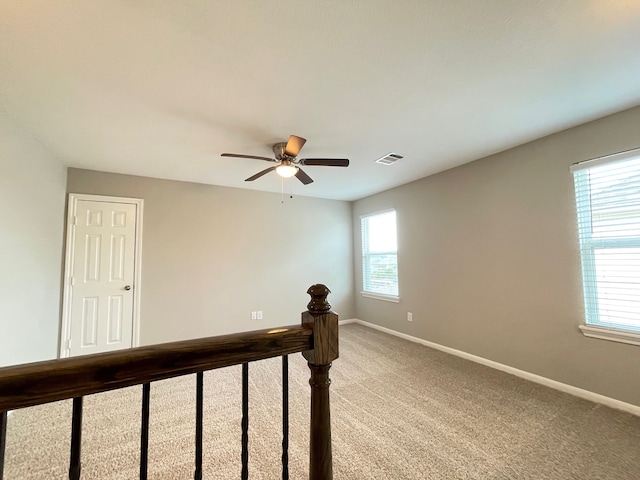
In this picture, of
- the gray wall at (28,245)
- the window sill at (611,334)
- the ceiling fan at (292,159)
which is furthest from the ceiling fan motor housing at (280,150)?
the window sill at (611,334)

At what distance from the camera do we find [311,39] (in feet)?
4.79

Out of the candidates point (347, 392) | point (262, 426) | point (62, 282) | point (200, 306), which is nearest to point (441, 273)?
point (347, 392)

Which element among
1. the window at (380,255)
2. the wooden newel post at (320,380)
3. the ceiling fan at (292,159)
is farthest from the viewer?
the window at (380,255)

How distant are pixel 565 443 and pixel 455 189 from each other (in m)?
2.63

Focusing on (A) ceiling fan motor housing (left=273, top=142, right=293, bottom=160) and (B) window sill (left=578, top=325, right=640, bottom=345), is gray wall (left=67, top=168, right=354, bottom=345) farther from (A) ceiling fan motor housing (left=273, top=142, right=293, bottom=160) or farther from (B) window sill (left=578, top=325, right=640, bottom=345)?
(B) window sill (left=578, top=325, right=640, bottom=345)

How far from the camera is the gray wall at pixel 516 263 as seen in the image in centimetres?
232

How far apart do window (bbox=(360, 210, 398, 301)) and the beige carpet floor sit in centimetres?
182

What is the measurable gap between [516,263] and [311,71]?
9.07 ft

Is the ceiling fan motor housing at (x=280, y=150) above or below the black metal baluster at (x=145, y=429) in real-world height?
above

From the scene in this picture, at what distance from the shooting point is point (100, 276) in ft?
11.0

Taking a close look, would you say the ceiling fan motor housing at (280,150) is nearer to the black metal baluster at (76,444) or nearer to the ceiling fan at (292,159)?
the ceiling fan at (292,159)

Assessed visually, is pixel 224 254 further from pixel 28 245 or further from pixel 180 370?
pixel 180 370

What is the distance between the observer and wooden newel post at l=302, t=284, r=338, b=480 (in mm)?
861

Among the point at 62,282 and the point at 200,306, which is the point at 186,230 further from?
the point at 62,282
